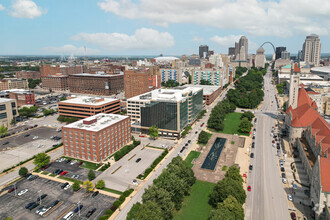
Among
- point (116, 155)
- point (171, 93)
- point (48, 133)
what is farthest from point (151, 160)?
point (48, 133)

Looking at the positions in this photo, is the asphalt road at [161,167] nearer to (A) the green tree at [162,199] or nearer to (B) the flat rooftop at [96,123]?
(A) the green tree at [162,199]

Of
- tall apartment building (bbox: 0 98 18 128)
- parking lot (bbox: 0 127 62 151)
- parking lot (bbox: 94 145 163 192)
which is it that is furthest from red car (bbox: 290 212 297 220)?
tall apartment building (bbox: 0 98 18 128)

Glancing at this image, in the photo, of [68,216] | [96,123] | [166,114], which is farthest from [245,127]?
[68,216]

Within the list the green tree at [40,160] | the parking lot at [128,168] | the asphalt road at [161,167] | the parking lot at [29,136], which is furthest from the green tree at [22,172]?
the asphalt road at [161,167]

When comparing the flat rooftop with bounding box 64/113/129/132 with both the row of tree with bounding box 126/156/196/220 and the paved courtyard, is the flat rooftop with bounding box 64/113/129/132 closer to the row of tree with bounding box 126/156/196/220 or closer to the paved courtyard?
the row of tree with bounding box 126/156/196/220

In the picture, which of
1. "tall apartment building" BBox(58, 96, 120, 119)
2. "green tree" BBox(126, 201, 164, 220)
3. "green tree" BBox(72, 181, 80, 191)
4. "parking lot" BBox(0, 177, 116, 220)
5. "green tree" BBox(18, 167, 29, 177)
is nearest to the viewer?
"green tree" BBox(126, 201, 164, 220)
